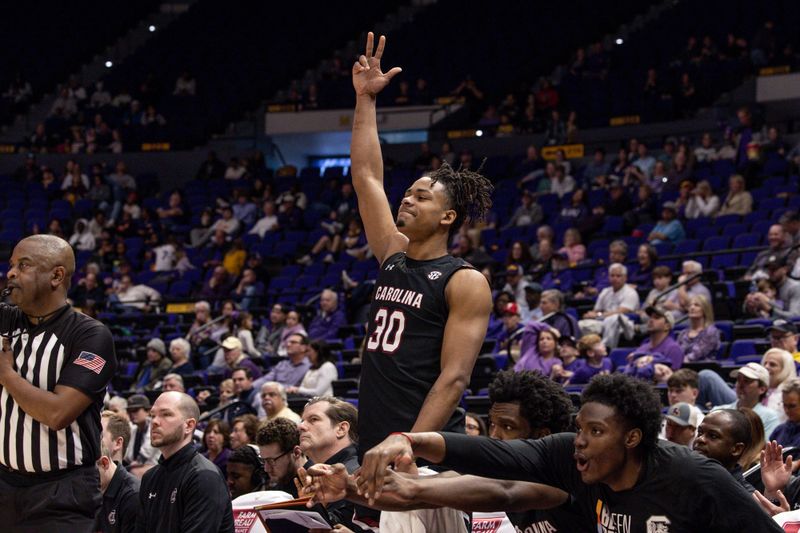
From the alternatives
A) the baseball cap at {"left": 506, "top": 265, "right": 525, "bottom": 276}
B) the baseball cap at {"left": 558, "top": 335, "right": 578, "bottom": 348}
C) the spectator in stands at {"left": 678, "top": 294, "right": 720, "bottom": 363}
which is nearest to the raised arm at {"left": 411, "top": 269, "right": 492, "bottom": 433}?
the baseball cap at {"left": 558, "top": 335, "right": 578, "bottom": 348}

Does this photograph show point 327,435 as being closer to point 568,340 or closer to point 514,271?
point 568,340

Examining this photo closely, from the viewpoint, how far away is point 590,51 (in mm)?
20516

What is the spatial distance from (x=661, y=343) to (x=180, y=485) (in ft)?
15.5

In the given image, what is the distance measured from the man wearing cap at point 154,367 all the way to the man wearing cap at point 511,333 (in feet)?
11.7

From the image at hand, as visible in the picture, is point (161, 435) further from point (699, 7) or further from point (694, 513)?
point (699, 7)

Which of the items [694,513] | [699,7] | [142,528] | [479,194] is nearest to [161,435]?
[142,528]

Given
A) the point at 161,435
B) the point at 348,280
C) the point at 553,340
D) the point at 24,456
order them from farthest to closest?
1. the point at 348,280
2. the point at 553,340
3. the point at 161,435
4. the point at 24,456

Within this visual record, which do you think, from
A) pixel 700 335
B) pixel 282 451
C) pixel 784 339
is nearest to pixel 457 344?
pixel 282 451

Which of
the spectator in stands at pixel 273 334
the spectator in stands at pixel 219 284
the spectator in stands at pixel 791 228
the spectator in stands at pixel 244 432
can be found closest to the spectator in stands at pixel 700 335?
the spectator in stands at pixel 791 228

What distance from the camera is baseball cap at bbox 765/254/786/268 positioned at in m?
10.3

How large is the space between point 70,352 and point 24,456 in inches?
16.1

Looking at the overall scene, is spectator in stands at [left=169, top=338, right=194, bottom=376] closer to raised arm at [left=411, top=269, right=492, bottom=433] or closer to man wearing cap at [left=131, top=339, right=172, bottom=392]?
man wearing cap at [left=131, top=339, right=172, bottom=392]

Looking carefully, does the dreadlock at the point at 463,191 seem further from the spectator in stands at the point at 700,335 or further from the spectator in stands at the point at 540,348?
the spectator in stands at the point at 700,335

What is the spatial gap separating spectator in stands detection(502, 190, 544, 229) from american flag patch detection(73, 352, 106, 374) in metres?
11.3
